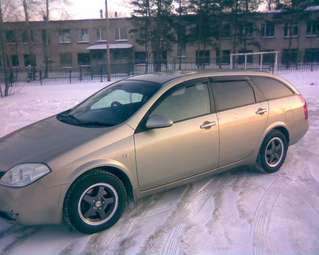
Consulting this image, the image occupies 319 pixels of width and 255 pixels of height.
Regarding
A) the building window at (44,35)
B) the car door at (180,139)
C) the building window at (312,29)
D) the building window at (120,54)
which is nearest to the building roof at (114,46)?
the building window at (120,54)

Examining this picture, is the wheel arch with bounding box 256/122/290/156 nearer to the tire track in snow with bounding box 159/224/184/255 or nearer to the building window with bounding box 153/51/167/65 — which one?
the tire track in snow with bounding box 159/224/184/255

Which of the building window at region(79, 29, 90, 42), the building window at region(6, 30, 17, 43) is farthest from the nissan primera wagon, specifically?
the building window at region(79, 29, 90, 42)

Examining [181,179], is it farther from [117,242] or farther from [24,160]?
[24,160]

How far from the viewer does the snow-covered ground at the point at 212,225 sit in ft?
10.0

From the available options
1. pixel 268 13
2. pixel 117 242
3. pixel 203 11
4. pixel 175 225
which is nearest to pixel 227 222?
pixel 175 225

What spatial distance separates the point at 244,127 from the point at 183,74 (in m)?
1.05

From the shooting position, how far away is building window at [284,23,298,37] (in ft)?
123

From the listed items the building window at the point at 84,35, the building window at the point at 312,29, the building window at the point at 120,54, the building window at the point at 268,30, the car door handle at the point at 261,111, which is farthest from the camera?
the building window at the point at 84,35

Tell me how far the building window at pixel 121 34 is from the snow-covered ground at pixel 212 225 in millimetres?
39695

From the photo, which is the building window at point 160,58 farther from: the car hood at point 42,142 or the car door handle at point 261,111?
the car hood at point 42,142

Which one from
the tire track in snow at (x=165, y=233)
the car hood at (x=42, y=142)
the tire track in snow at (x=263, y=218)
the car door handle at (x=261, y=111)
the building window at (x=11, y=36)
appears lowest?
the tire track in snow at (x=165, y=233)

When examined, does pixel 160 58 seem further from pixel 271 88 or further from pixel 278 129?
pixel 278 129

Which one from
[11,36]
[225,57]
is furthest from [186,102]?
[225,57]

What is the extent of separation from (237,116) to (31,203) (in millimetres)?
2628
